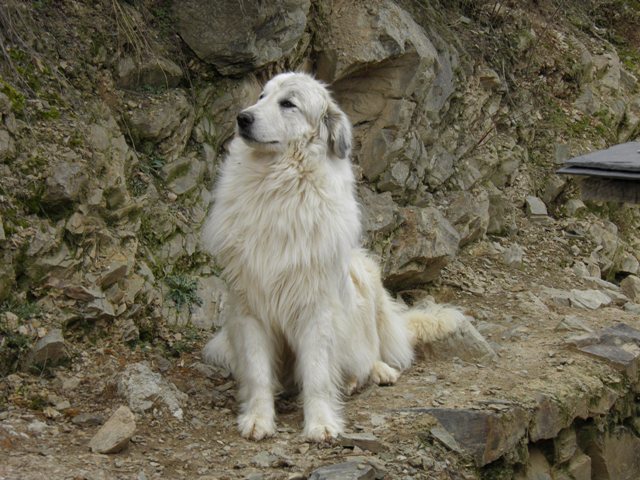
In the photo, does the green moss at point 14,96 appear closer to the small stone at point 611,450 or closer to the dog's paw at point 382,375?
the dog's paw at point 382,375

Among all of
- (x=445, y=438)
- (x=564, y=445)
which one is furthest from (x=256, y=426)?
(x=564, y=445)

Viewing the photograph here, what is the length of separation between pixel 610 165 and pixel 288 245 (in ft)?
6.17

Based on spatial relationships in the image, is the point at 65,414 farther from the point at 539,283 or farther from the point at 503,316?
the point at 539,283

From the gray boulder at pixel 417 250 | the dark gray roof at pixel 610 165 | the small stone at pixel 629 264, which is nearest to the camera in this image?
the dark gray roof at pixel 610 165

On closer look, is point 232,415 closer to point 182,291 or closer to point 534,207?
point 182,291

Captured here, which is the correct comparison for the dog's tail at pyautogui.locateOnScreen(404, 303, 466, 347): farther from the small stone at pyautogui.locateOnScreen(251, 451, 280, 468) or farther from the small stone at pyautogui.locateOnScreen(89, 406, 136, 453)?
the small stone at pyautogui.locateOnScreen(89, 406, 136, 453)

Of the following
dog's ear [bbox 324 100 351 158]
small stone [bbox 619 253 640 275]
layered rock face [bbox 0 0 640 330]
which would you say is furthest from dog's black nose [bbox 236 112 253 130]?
small stone [bbox 619 253 640 275]

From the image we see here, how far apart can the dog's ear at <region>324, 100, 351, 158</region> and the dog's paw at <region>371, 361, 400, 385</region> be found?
Answer: 5.01ft

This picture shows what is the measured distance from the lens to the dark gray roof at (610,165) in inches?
165

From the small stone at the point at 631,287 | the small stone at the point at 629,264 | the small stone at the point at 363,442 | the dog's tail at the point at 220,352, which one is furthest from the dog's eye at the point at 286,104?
the small stone at the point at 629,264

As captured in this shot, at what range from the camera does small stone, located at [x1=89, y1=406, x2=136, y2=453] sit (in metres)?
4.06

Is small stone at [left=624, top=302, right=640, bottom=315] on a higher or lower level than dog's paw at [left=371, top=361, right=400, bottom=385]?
higher

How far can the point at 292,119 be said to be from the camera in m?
4.77

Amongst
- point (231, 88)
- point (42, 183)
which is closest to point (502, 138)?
point (231, 88)
